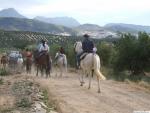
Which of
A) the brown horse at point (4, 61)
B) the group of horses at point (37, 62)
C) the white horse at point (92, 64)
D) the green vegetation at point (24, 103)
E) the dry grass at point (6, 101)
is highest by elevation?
the white horse at point (92, 64)

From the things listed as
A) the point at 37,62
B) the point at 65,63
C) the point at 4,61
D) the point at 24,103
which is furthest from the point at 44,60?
the point at 24,103

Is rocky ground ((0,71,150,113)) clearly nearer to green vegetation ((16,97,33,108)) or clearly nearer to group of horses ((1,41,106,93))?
green vegetation ((16,97,33,108))

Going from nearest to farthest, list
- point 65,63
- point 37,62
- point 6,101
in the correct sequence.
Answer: point 6,101 → point 37,62 → point 65,63

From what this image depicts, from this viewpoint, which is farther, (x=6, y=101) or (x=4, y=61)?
(x=4, y=61)

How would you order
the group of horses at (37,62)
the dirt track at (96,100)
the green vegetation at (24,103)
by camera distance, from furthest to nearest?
the group of horses at (37,62), the dirt track at (96,100), the green vegetation at (24,103)

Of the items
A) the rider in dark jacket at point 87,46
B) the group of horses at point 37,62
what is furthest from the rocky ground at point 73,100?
the group of horses at point 37,62

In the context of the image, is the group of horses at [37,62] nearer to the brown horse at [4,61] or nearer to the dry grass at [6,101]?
the brown horse at [4,61]

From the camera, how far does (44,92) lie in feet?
A: 61.4

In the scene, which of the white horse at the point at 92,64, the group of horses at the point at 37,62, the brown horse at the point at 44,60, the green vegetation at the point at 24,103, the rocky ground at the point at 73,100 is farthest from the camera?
the group of horses at the point at 37,62

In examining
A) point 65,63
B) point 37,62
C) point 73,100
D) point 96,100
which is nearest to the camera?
point 73,100

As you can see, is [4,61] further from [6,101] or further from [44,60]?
[6,101]

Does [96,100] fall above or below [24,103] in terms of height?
below

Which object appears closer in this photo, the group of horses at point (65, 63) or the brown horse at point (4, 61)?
the group of horses at point (65, 63)

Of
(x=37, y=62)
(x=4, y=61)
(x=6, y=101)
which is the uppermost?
(x=6, y=101)
